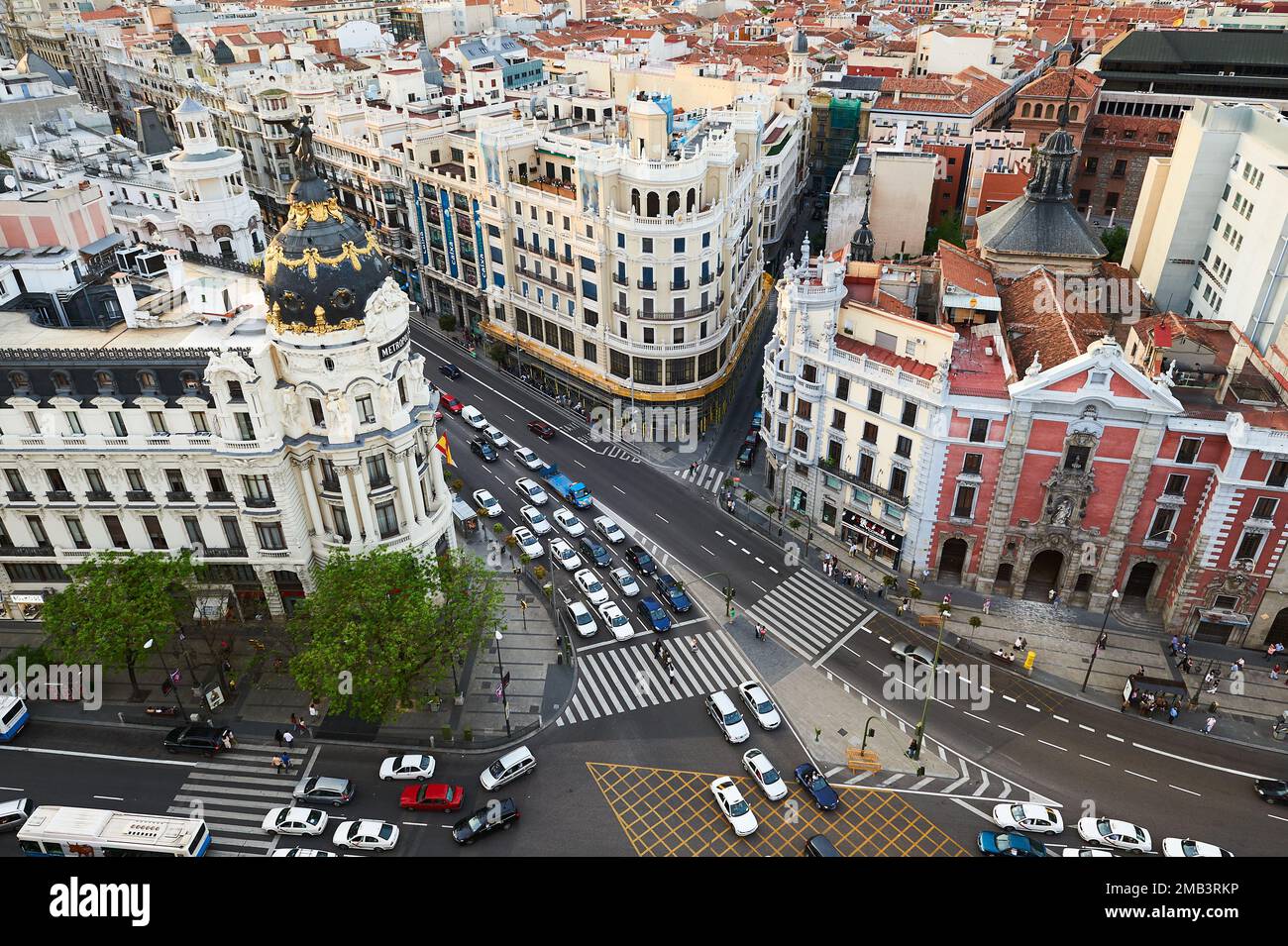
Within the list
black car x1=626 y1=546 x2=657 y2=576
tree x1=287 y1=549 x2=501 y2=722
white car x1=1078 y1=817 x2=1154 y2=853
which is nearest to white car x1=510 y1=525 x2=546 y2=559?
black car x1=626 y1=546 x2=657 y2=576

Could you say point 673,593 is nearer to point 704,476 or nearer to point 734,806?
point 704,476

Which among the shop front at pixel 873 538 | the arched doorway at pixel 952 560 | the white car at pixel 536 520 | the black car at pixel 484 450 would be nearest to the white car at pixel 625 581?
the white car at pixel 536 520

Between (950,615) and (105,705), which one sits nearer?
(105,705)

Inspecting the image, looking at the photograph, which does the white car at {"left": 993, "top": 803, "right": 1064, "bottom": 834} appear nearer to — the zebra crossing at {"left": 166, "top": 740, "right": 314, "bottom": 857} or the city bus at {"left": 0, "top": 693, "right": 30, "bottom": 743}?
the zebra crossing at {"left": 166, "top": 740, "right": 314, "bottom": 857}

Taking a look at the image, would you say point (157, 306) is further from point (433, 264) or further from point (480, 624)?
point (433, 264)

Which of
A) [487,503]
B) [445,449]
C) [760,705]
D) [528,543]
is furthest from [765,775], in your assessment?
[445,449]

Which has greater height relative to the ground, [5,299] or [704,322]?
[5,299]
